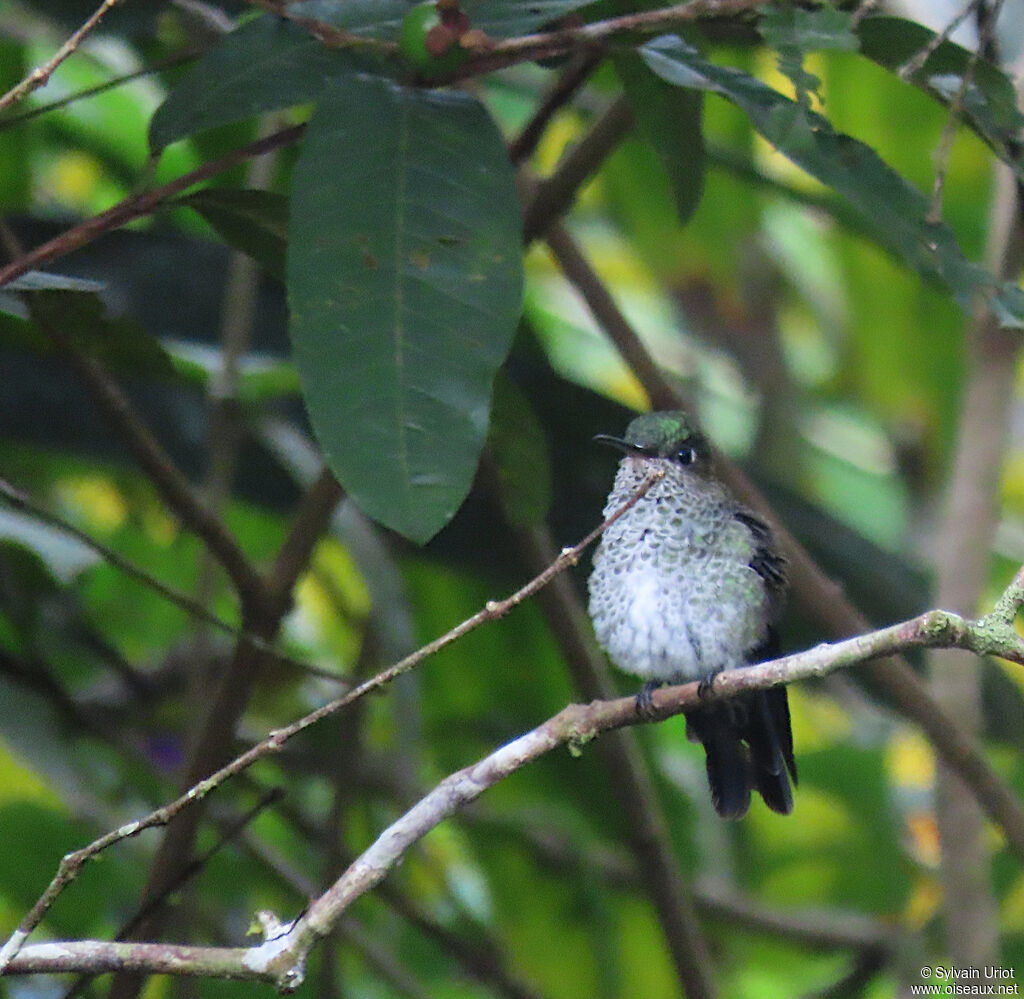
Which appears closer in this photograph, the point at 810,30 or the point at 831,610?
the point at 810,30

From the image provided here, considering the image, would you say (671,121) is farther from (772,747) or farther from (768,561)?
(772,747)

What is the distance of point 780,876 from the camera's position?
3.79 meters

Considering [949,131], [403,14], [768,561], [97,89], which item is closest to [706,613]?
[768,561]

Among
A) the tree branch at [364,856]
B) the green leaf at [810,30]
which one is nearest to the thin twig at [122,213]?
the green leaf at [810,30]

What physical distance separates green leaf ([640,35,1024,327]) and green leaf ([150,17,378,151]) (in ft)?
1.35

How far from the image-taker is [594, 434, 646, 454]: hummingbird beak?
235cm

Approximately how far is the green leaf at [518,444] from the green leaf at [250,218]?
35cm

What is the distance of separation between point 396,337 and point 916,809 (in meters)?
A: 2.87

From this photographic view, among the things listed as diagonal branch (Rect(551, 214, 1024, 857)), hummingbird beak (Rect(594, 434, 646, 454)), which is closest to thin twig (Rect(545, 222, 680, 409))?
diagonal branch (Rect(551, 214, 1024, 857))

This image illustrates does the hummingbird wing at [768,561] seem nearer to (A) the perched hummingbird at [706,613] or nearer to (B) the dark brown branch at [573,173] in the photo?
(A) the perched hummingbird at [706,613]

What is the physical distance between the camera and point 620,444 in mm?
2387

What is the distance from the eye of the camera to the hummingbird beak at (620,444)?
2.35m

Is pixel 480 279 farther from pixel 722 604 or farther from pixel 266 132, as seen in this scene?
pixel 266 132

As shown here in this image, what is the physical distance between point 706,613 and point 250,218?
36.6 inches
